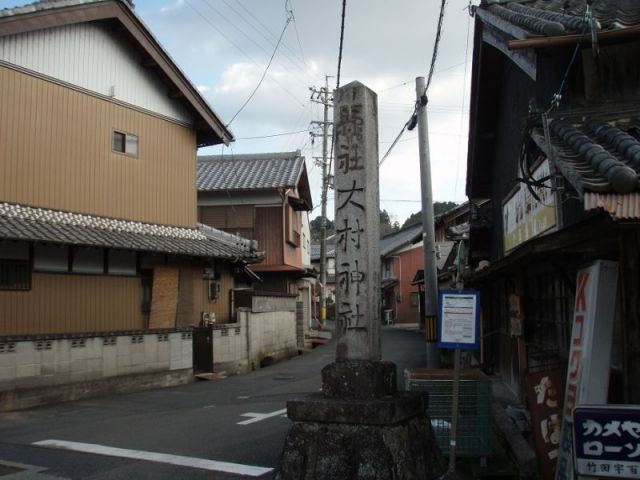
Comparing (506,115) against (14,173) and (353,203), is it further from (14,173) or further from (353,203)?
(14,173)

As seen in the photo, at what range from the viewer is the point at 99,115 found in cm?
1681

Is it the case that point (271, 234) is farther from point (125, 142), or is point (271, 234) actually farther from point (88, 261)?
point (88, 261)

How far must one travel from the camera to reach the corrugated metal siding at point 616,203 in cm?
454

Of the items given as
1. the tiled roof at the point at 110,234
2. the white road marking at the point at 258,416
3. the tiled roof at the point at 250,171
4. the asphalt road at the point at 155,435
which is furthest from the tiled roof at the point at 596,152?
the tiled roof at the point at 250,171

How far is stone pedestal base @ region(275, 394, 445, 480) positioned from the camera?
19.8 feet

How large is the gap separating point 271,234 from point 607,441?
26.5m

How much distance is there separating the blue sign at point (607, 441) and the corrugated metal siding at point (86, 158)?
13654 millimetres

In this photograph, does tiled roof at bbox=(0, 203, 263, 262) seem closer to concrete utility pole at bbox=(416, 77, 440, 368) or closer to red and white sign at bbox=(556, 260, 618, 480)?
concrete utility pole at bbox=(416, 77, 440, 368)

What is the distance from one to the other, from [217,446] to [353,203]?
14.3 ft

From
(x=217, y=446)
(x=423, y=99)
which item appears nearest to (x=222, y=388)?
(x=217, y=446)

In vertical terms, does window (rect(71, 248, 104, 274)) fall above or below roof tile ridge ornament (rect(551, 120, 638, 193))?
below

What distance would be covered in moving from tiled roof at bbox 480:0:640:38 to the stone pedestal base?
16.1 ft

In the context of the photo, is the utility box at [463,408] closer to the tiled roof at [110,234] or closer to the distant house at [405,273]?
the tiled roof at [110,234]

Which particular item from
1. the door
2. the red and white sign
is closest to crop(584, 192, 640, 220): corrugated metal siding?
the red and white sign
